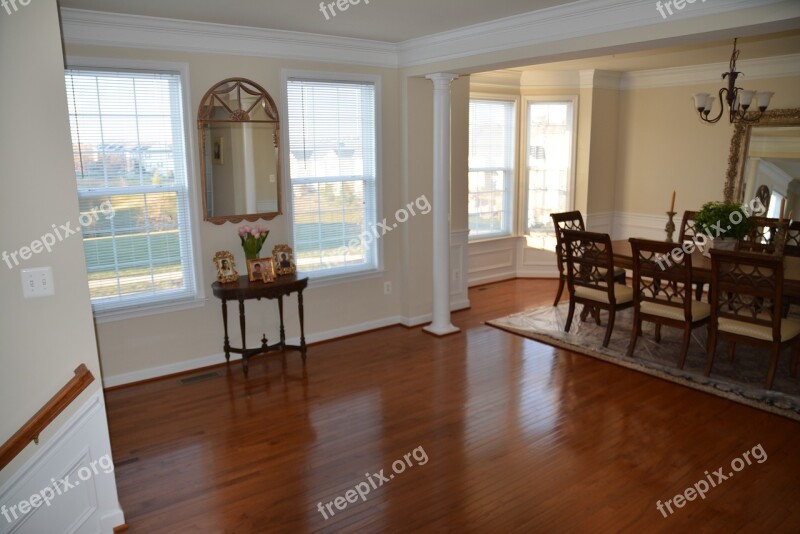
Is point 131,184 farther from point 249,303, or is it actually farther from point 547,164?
point 547,164

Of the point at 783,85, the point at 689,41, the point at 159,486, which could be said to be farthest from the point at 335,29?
the point at 783,85

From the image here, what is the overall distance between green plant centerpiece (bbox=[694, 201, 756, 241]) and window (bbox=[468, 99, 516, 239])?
9.66 ft

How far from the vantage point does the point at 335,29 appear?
468 centimetres

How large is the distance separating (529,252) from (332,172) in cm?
354

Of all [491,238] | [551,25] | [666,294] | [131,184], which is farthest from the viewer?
[491,238]

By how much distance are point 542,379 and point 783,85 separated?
4421 mm

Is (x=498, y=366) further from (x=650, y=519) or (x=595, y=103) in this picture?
(x=595, y=103)

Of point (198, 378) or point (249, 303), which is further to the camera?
point (249, 303)

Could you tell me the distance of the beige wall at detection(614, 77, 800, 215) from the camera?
694 centimetres

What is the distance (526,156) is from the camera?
764cm

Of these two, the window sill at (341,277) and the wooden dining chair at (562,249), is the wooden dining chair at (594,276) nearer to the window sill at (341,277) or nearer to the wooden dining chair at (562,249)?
the wooden dining chair at (562,249)

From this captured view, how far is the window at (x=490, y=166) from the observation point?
7207 millimetres

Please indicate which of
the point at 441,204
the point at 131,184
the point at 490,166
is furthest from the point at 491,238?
the point at 131,184

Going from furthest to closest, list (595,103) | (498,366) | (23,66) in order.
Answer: (595,103), (498,366), (23,66)
